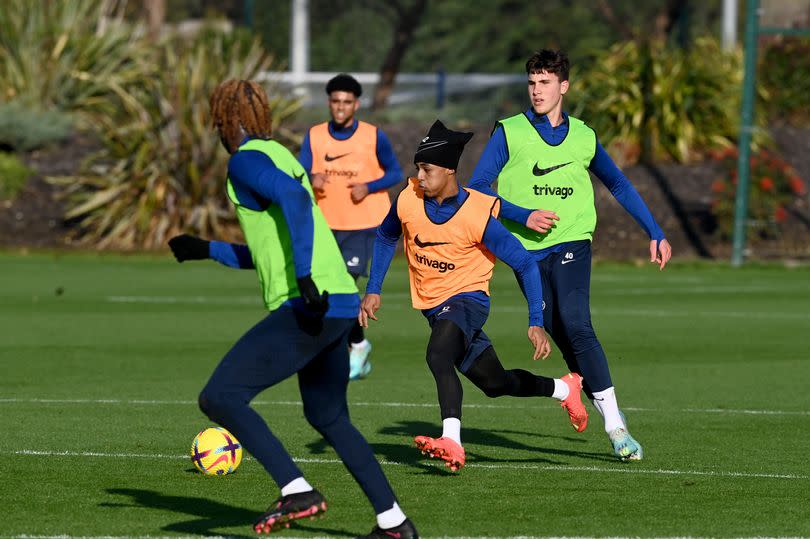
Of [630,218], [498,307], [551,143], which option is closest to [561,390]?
[551,143]

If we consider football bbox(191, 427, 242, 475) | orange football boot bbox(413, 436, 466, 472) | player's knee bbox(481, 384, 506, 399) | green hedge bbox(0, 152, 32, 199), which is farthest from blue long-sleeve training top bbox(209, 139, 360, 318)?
green hedge bbox(0, 152, 32, 199)

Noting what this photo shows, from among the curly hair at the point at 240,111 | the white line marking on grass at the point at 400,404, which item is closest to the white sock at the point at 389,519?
the curly hair at the point at 240,111

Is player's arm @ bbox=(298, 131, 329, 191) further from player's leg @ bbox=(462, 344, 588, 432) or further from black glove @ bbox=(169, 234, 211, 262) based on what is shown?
black glove @ bbox=(169, 234, 211, 262)

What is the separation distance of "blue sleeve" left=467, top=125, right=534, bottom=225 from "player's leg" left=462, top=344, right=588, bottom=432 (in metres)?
0.73

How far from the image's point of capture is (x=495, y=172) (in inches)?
367

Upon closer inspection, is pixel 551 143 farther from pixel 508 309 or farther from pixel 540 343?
pixel 508 309

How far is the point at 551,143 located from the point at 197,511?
311 cm

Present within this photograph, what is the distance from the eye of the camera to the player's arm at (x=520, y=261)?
8242 millimetres

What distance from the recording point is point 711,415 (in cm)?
1115

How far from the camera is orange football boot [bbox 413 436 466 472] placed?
818 centimetres

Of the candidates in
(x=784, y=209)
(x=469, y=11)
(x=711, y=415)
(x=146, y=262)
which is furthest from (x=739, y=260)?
(x=469, y=11)

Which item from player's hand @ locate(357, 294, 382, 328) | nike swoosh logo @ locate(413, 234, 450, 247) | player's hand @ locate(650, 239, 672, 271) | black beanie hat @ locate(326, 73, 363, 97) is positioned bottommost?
player's hand @ locate(357, 294, 382, 328)

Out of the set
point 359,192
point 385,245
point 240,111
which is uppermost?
point 240,111

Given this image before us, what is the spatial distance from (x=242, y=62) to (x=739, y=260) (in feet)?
32.6
